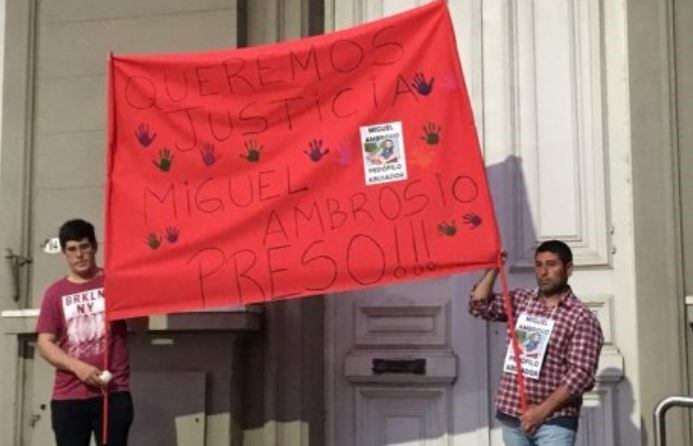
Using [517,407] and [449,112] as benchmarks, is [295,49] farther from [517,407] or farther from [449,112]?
[517,407]

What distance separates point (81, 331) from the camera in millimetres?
4816

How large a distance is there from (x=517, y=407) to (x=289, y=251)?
3.87 ft

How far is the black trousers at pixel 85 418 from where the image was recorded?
15.6 feet

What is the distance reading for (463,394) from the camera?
5.61 m

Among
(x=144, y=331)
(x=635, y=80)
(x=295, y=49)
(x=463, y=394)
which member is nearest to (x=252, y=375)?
(x=144, y=331)

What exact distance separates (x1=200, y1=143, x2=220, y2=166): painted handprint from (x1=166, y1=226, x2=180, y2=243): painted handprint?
1.08 ft

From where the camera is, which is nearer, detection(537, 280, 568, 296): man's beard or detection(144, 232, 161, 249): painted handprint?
detection(537, 280, 568, 296): man's beard

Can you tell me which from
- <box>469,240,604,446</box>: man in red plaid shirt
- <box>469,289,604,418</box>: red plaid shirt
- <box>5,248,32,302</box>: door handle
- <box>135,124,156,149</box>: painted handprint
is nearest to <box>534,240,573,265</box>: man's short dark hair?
<box>469,240,604,446</box>: man in red plaid shirt

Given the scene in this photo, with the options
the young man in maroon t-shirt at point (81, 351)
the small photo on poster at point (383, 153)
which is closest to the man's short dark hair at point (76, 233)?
the young man in maroon t-shirt at point (81, 351)

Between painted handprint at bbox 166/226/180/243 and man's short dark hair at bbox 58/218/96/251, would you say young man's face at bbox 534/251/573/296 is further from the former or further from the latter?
man's short dark hair at bbox 58/218/96/251

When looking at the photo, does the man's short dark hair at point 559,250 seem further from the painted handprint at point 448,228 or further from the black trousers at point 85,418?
the black trousers at point 85,418

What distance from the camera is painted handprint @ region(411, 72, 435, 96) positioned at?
4.62 meters

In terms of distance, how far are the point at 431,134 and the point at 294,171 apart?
2.09 ft

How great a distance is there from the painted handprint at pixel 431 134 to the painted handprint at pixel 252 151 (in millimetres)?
766
